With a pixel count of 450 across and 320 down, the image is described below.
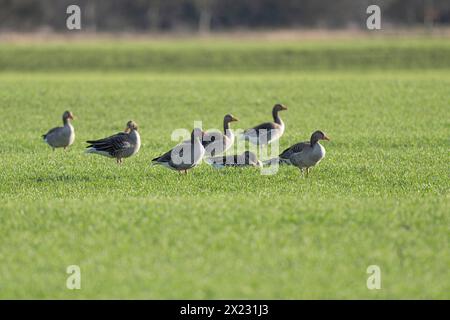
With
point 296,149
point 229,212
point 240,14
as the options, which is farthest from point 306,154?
point 240,14

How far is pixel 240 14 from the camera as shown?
417 ft

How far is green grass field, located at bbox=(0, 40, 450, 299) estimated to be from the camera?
432 inches

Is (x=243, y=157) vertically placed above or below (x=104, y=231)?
above

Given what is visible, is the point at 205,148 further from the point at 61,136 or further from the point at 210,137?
the point at 61,136

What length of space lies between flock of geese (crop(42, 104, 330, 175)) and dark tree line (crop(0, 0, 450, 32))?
314 feet

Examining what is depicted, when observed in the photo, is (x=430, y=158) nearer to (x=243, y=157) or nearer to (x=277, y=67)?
(x=243, y=157)

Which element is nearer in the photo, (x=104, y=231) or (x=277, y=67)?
(x=104, y=231)

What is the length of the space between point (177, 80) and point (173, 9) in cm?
7754

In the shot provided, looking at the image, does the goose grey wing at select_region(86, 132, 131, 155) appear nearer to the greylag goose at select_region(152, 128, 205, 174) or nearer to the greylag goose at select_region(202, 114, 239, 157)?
the greylag goose at select_region(152, 128, 205, 174)

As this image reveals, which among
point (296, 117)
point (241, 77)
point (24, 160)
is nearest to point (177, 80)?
point (241, 77)

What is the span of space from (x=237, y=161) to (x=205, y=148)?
3.24 ft

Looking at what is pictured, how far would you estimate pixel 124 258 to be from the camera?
1180 centimetres

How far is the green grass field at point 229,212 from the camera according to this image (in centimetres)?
1097

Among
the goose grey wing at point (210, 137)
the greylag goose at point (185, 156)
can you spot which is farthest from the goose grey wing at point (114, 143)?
the goose grey wing at point (210, 137)
